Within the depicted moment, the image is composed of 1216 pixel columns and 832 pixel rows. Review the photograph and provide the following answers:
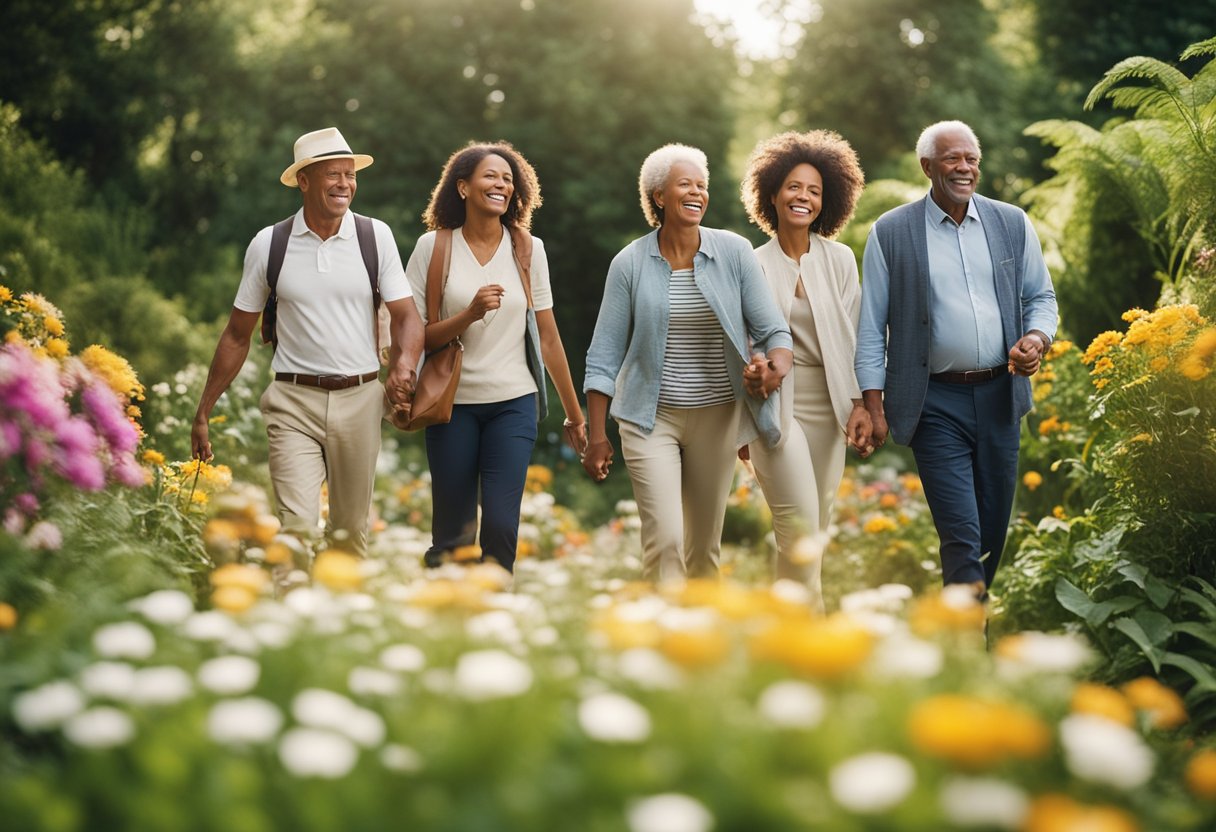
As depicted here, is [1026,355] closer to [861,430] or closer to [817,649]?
[861,430]

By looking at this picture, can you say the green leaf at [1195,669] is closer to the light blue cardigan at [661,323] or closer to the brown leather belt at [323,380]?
the light blue cardigan at [661,323]

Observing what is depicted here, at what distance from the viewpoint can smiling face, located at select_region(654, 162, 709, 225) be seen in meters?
5.81

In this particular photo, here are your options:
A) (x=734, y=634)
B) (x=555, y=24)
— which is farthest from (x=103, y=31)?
(x=734, y=634)

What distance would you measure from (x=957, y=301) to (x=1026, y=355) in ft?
1.40

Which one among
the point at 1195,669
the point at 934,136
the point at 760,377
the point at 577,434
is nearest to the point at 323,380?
the point at 577,434

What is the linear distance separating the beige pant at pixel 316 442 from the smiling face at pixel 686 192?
61.9 inches

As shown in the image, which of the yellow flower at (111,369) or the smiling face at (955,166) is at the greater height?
the smiling face at (955,166)

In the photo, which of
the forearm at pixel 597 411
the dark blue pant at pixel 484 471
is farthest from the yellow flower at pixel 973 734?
the dark blue pant at pixel 484 471

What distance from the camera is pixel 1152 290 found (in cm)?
922

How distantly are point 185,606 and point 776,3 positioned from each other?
2322cm

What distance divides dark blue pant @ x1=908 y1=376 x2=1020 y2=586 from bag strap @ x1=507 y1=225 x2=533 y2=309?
1.89 metres

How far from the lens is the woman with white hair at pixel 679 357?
Result: 5.76 metres

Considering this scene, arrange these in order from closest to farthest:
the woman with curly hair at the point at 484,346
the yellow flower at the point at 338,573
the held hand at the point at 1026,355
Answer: the yellow flower at the point at 338,573 → the held hand at the point at 1026,355 → the woman with curly hair at the point at 484,346

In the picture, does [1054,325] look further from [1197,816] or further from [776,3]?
[776,3]
